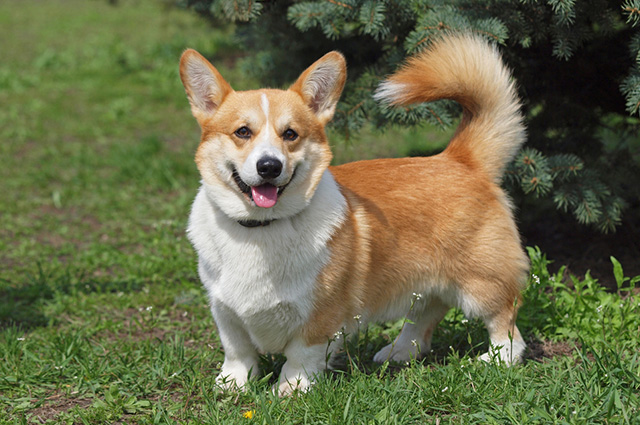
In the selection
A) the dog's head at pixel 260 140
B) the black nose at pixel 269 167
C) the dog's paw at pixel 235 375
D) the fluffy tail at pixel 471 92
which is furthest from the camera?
the fluffy tail at pixel 471 92

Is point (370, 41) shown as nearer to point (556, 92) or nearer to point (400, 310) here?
point (556, 92)

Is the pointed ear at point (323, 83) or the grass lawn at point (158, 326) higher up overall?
the pointed ear at point (323, 83)

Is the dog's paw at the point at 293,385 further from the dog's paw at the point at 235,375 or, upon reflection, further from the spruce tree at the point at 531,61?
the spruce tree at the point at 531,61

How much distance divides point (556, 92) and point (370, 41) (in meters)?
1.24

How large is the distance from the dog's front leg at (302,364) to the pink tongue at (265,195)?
636mm

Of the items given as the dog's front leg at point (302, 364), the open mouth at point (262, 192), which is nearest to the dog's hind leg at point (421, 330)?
the dog's front leg at point (302, 364)

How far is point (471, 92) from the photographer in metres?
3.38

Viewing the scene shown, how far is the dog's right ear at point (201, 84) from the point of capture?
9.66ft

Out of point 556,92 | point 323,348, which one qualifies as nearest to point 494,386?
point 323,348

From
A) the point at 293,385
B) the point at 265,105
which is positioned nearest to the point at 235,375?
the point at 293,385

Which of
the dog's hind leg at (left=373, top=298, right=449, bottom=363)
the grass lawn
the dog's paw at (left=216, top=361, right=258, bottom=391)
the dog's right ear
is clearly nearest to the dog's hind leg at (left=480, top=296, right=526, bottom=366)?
the grass lawn

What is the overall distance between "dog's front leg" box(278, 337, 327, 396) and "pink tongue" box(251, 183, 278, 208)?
0.64 metres

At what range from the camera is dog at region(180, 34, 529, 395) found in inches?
114

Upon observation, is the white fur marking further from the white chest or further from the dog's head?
the white chest
